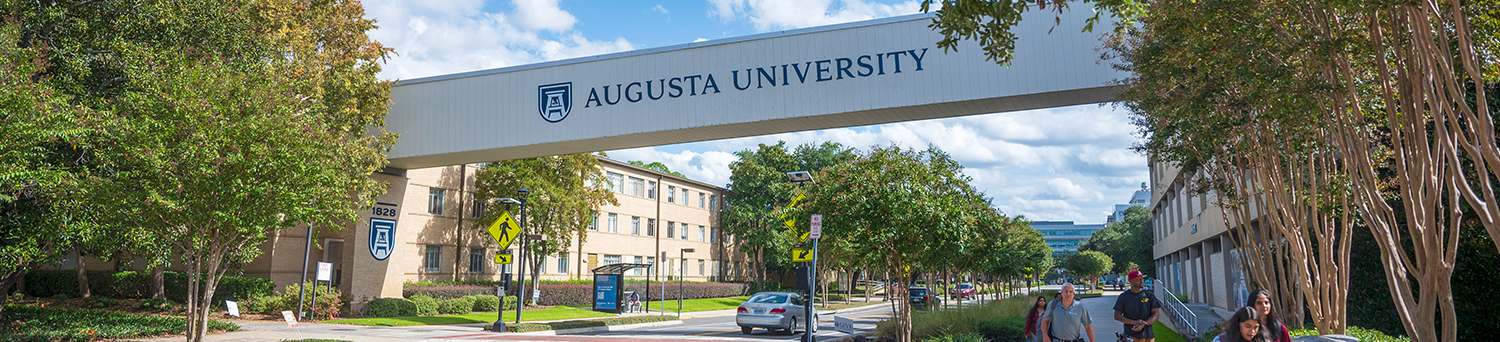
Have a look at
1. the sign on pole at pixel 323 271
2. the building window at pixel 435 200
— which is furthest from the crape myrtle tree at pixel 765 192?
the sign on pole at pixel 323 271

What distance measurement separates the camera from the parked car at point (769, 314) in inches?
919

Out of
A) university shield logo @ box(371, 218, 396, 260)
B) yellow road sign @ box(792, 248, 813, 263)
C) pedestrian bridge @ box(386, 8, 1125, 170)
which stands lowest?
yellow road sign @ box(792, 248, 813, 263)

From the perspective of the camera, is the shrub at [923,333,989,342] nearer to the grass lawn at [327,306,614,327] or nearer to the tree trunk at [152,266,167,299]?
the grass lawn at [327,306,614,327]

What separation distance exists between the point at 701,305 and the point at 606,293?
13.3m

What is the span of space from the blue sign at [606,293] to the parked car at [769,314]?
1053 cm

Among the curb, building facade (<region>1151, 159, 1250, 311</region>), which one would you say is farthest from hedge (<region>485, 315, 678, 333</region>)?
building facade (<region>1151, 159, 1250, 311</region>)

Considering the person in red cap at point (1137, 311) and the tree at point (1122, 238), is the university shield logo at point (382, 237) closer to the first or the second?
the person in red cap at point (1137, 311)

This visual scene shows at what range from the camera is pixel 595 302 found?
3406 centimetres

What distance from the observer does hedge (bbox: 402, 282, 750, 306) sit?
3353 cm

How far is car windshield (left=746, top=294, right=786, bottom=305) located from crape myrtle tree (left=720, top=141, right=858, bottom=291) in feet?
87.0

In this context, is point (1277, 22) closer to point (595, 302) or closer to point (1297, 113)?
point (1297, 113)

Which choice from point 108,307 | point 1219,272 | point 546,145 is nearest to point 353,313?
point 108,307

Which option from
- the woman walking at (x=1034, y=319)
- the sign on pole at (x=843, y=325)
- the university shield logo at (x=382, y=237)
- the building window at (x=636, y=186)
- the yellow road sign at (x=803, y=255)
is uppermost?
the building window at (x=636, y=186)

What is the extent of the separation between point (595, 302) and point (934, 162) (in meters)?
20.3
